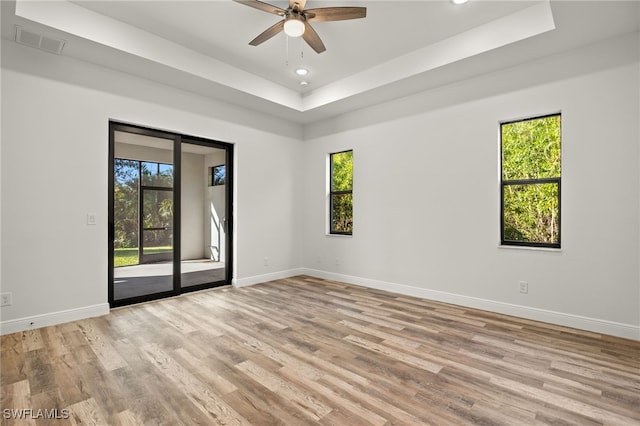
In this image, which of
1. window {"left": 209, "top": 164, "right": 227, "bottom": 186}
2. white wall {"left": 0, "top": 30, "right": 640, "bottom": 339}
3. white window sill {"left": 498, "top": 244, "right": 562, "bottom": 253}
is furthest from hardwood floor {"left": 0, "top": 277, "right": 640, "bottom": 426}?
window {"left": 209, "top": 164, "right": 227, "bottom": 186}

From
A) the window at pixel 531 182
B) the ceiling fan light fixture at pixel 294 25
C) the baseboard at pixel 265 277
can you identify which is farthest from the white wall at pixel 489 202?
the ceiling fan light fixture at pixel 294 25

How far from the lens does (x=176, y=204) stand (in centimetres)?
457

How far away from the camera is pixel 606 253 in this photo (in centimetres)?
317

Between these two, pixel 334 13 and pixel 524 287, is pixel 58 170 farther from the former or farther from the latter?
pixel 524 287

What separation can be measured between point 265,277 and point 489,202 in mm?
3712

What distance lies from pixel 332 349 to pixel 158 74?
3880mm

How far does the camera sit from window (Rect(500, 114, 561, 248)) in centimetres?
357

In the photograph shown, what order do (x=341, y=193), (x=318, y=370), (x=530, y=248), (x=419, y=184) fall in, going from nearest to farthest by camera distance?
(x=318, y=370)
(x=530, y=248)
(x=419, y=184)
(x=341, y=193)

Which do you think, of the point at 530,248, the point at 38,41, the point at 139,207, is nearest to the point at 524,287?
the point at 530,248

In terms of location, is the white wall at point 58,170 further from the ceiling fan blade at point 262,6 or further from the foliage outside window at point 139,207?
the ceiling fan blade at point 262,6

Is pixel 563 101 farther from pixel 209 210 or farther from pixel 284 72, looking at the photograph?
pixel 209 210

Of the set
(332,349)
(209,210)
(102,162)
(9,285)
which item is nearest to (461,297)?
(332,349)

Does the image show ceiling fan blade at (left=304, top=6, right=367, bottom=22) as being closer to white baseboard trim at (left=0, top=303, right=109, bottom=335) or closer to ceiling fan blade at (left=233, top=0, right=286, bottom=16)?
ceiling fan blade at (left=233, top=0, right=286, bottom=16)
